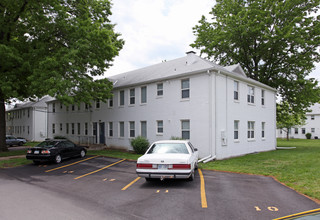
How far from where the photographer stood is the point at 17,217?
546cm

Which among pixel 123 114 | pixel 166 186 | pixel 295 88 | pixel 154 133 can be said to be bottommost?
pixel 166 186

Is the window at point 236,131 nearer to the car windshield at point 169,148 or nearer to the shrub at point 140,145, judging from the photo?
the shrub at point 140,145

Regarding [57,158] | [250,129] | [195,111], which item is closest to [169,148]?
[195,111]

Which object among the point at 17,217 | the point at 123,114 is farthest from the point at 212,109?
the point at 17,217

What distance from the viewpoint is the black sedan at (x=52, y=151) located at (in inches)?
530

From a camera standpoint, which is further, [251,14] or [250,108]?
[251,14]

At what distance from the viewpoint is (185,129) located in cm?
1673

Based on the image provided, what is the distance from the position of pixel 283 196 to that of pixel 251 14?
2286 centimetres

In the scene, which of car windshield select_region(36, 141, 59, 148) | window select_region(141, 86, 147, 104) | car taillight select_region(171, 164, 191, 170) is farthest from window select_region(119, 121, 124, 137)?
car taillight select_region(171, 164, 191, 170)

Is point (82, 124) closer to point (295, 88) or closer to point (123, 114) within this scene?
point (123, 114)

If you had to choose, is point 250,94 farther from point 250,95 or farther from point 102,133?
point 102,133

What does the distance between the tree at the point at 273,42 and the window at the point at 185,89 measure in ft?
37.6

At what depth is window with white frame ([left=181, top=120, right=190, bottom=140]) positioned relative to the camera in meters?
16.6

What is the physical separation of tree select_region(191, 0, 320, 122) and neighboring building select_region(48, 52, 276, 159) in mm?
4682
